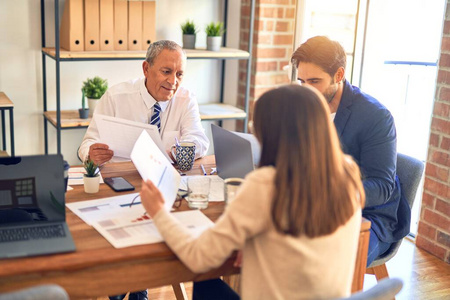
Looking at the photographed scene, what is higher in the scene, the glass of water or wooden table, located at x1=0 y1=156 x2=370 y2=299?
the glass of water

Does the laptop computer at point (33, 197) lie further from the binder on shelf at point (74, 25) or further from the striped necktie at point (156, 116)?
the binder on shelf at point (74, 25)

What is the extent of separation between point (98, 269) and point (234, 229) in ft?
1.22

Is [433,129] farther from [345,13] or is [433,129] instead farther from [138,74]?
[138,74]

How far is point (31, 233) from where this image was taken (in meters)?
1.53

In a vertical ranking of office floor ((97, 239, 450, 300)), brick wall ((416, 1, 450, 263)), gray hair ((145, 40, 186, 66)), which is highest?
gray hair ((145, 40, 186, 66))

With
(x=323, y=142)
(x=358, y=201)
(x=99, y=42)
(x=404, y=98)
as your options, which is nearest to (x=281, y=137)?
(x=323, y=142)

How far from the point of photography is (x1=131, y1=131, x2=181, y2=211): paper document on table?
66.8 inches

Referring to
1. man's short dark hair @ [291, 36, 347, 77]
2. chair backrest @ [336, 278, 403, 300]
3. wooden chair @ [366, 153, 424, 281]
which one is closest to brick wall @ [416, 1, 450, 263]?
wooden chair @ [366, 153, 424, 281]

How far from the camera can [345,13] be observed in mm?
3787

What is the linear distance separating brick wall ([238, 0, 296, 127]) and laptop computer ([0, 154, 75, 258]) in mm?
2432

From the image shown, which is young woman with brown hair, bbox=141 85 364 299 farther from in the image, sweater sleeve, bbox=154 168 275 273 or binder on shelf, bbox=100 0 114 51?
binder on shelf, bbox=100 0 114 51

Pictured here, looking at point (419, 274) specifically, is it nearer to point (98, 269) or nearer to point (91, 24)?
point (98, 269)

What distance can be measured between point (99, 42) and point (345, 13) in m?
1.60

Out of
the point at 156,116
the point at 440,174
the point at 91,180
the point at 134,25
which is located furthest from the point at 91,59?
the point at 440,174
